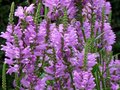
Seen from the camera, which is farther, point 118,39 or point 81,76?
point 118,39

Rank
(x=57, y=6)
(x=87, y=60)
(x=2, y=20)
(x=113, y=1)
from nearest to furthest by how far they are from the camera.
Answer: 1. (x=87, y=60)
2. (x=57, y=6)
3. (x=2, y=20)
4. (x=113, y=1)

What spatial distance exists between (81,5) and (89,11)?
104 millimetres

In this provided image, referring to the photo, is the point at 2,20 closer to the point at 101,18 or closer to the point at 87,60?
the point at 101,18

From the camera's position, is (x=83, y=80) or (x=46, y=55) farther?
(x=46, y=55)

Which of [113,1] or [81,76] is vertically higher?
[113,1]

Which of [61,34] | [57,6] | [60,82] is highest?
[57,6]

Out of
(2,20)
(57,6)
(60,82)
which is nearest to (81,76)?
(60,82)

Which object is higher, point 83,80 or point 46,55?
point 46,55

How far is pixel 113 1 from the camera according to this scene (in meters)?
5.29

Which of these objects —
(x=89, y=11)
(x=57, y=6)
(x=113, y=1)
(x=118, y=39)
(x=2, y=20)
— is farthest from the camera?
(x=113, y=1)

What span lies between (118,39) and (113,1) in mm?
567

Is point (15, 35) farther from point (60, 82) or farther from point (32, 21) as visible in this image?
point (60, 82)

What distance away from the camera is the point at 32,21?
7.02 ft

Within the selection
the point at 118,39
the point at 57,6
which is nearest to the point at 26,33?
the point at 57,6
